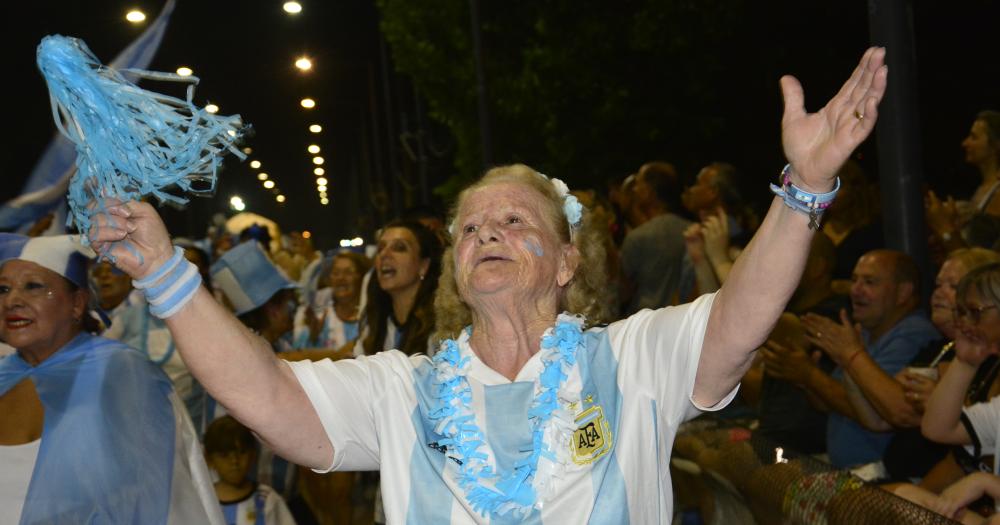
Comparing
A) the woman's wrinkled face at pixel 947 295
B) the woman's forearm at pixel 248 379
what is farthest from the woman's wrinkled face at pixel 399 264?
the woman's forearm at pixel 248 379

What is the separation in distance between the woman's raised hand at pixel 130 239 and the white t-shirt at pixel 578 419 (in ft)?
1.78

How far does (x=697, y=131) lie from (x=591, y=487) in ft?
45.2

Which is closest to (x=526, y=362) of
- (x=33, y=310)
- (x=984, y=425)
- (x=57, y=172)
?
(x=57, y=172)

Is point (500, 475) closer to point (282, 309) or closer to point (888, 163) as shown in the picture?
point (888, 163)

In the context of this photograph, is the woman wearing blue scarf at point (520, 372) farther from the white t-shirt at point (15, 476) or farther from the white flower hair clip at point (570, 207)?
the white t-shirt at point (15, 476)

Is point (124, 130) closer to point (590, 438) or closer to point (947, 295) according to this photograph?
point (590, 438)

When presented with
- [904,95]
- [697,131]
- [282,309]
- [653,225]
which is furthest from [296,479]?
[697,131]

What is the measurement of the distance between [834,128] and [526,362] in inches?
44.8

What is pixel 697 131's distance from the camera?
16.8 meters

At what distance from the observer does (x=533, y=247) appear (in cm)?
372

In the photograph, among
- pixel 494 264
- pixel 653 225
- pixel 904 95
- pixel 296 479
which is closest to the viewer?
pixel 494 264

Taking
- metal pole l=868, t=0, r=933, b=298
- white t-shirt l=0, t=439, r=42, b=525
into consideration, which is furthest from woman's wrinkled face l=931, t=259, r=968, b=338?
white t-shirt l=0, t=439, r=42, b=525

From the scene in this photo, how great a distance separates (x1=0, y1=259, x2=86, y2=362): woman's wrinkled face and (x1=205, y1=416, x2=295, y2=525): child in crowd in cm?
180

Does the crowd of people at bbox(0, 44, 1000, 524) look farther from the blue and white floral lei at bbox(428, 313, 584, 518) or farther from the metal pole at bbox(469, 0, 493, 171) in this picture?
the metal pole at bbox(469, 0, 493, 171)
